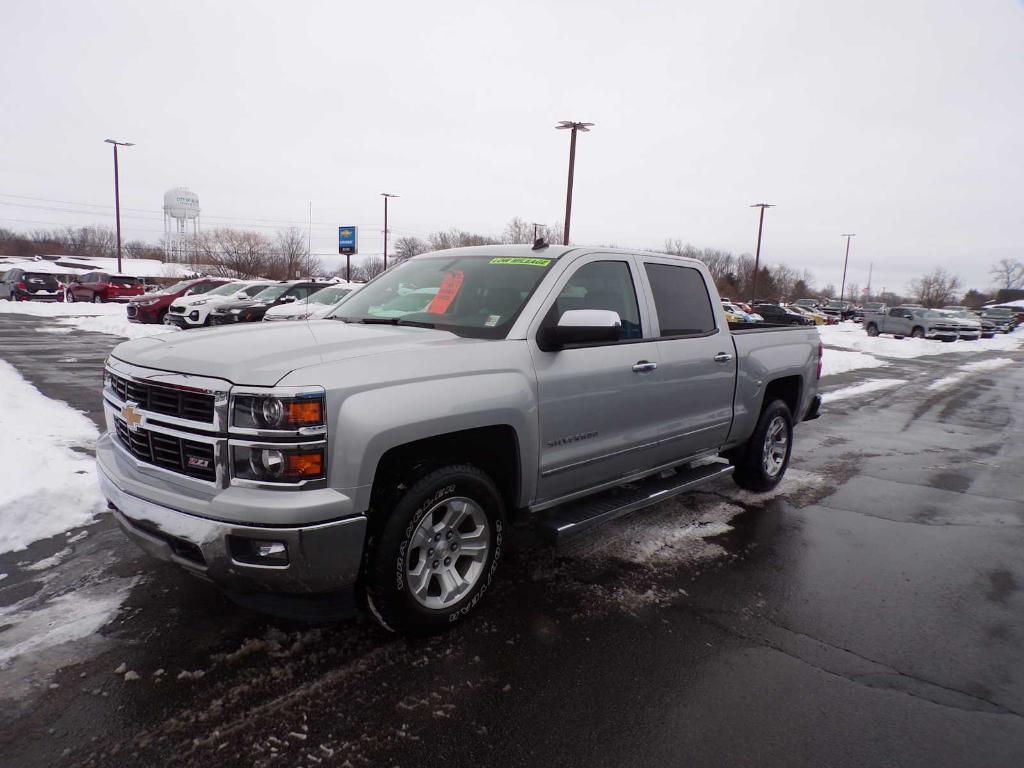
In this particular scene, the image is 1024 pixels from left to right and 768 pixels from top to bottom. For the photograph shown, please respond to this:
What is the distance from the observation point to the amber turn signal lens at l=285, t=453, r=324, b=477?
2566mm

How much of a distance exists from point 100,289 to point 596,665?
35.1 meters

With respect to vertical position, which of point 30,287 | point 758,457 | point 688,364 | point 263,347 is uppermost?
point 263,347

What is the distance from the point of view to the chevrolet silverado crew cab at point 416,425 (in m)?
2.59

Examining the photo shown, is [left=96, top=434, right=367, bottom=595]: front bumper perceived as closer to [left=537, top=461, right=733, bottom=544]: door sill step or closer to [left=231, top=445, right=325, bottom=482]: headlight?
[left=231, top=445, right=325, bottom=482]: headlight

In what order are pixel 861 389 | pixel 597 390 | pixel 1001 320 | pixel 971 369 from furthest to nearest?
pixel 1001 320 → pixel 971 369 → pixel 861 389 → pixel 597 390

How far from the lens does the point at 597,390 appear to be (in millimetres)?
3740

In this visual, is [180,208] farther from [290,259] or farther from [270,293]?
[270,293]

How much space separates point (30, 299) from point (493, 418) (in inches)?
1476

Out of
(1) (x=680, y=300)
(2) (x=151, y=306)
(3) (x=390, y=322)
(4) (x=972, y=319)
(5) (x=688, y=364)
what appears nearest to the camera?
(3) (x=390, y=322)

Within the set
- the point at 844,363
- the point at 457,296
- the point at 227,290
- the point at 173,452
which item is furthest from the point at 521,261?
the point at 227,290

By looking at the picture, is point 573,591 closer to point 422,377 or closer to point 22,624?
point 422,377

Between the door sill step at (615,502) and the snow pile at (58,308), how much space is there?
2628 cm

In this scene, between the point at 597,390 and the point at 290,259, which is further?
the point at 290,259

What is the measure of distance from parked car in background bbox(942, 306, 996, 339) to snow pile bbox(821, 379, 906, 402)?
2264 centimetres
